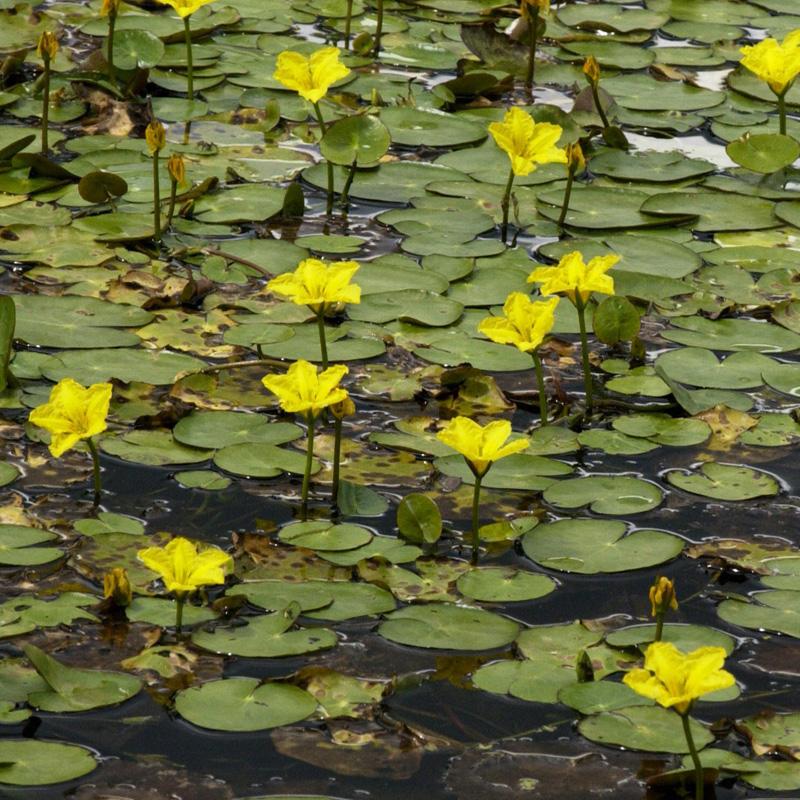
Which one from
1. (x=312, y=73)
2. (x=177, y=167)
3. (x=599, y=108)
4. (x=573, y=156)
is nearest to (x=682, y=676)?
(x=573, y=156)

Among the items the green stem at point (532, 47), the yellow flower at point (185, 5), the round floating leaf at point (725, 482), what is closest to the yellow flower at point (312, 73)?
the yellow flower at point (185, 5)

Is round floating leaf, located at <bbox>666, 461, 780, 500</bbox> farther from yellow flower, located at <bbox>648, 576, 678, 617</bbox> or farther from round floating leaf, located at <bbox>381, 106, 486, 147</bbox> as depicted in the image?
round floating leaf, located at <bbox>381, 106, 486, 147</bbox>

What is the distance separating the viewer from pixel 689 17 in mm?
5395

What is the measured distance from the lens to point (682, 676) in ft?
6.07

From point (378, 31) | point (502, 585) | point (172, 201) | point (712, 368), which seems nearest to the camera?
point (502, 585)

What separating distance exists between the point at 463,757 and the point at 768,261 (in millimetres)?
1974

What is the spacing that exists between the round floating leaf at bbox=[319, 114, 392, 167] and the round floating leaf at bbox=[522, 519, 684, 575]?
161 cm

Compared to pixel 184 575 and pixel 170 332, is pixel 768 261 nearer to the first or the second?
pixel 170 332

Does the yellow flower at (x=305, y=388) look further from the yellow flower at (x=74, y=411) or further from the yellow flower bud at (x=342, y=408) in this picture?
the yellow flower at (x=74, y=411)

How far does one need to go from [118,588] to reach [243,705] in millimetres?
310

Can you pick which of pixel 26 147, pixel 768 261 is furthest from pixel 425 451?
pixel 26 147

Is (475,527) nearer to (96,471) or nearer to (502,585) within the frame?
(502,585)

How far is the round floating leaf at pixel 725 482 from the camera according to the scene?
2.84 m

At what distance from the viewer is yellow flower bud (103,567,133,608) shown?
7.83ft
